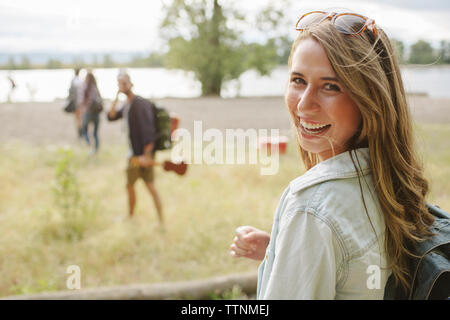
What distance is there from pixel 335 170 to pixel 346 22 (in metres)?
0.38

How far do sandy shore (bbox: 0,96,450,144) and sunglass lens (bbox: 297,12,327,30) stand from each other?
7260 mm

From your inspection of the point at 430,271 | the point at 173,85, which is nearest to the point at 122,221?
the point at 430,271

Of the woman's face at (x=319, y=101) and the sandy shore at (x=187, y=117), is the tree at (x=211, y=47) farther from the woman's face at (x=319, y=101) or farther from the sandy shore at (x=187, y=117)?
the woman's face at (x=319, y=101)

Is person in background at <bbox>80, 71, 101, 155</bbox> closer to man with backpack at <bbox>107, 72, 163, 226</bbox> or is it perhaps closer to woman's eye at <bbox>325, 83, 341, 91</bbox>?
man with backpack at <bbox>107, 72, 163, 226</bbox>

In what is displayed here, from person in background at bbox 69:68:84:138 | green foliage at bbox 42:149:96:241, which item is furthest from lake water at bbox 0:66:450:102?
green foliage at bbox 42:149:96:241

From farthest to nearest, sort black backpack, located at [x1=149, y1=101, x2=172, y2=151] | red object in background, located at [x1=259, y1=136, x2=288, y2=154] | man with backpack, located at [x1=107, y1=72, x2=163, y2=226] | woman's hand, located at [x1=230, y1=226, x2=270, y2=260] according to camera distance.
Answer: red object in background, located at [x1=259, y1=136, x2=288, y2=154]
black backpack, located at [x1=149, y1=101, x2=172, y2=151]
man with backpack, located at [x1=107, y1=72, x2=163, y2=226]
woman's hand, located at [x1=230, y1=226, x2=270, y2=260]

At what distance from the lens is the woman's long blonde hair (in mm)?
1044

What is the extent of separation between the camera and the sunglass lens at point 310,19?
1.12 meters

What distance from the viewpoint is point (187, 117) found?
1132 centimetres

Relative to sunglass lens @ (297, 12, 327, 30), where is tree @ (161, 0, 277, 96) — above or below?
above

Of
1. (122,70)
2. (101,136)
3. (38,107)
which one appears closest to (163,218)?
(122,70)

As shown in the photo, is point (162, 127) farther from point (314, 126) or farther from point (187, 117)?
point (187, 117)

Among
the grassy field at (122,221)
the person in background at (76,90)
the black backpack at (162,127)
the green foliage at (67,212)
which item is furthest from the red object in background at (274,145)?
the green foliage at (67,212)
